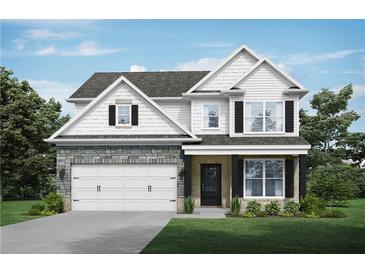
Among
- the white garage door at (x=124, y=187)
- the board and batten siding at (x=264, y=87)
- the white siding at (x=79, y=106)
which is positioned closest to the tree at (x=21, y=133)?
the white siding at (x=79, y=106)

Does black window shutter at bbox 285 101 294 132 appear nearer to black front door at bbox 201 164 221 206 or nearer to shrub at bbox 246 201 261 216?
black front door at bbox 201 164 221 206

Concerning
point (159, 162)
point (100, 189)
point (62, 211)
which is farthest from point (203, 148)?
point (62, 211)

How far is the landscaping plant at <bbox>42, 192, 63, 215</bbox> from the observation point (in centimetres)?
2454

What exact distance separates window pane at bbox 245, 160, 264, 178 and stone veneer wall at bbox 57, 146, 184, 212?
335cm

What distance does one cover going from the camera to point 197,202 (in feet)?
88.1

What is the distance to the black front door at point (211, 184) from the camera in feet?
88.4

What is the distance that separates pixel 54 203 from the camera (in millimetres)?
24609

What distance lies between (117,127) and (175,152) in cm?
331

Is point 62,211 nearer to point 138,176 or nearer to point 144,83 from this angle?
point 138,176

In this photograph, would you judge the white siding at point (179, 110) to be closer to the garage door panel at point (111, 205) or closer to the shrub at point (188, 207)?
the garage door panel at point (111, 205)

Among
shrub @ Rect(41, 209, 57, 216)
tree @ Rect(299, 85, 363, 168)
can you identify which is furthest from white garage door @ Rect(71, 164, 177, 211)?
tree @ Rect(299, 85, 363, 168)

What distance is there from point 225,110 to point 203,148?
13.1 feet

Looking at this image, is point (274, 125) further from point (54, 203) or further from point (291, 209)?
point (54, 203)

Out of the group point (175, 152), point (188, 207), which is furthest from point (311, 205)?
point (175, 152)
